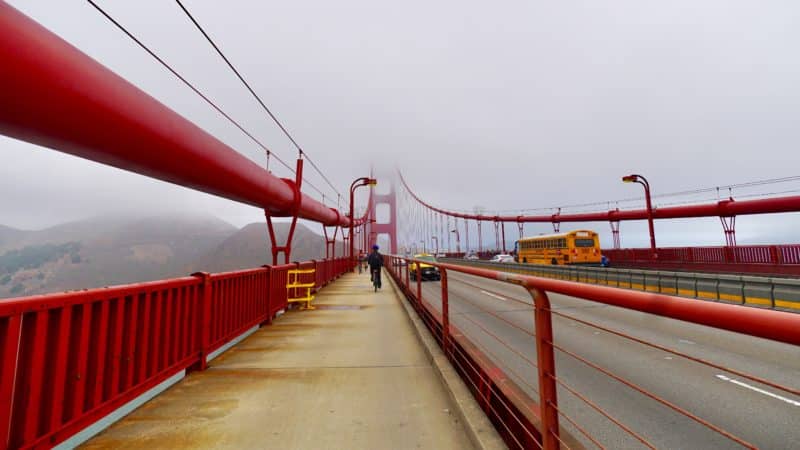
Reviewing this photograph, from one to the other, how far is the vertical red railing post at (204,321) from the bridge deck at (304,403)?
6.4 inches

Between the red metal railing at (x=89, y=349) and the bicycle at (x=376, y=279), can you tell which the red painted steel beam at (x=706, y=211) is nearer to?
the bicycle at (x=376, y=279)

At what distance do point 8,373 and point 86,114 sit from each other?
2.41 m

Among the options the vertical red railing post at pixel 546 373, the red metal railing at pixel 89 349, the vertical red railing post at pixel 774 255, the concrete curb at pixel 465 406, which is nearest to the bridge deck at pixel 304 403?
the concrete curb at pixel 465 406

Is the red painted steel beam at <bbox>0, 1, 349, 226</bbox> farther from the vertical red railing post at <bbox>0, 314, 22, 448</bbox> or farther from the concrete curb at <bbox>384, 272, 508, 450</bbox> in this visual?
Answer: the concrete curb at <bbox>384, 272, 508, 450</bbox>

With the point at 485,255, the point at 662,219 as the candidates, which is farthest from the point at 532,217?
the point at 662,219

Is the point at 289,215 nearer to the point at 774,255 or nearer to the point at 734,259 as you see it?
the point at 774,255

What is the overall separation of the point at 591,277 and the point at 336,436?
16562mm

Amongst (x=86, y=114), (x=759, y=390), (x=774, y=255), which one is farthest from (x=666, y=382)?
(x=774, y=255)

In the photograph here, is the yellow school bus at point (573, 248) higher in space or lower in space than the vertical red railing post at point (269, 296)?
higher

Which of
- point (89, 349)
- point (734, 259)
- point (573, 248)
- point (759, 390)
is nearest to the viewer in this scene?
point (89, 349)

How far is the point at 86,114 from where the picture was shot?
3.37 meters

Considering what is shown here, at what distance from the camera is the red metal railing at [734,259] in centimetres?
1668

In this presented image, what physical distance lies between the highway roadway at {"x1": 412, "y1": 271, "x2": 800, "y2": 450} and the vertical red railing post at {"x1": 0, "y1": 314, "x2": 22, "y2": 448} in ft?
10.1

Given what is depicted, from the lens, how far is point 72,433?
99.7 inches
